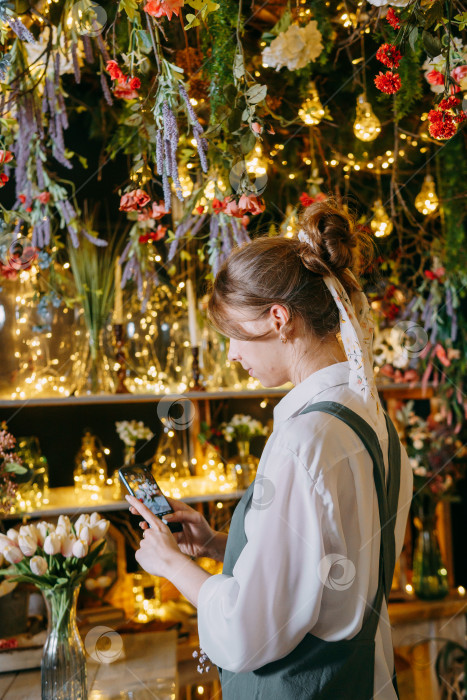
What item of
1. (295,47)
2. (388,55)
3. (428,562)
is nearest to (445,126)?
(388,55)

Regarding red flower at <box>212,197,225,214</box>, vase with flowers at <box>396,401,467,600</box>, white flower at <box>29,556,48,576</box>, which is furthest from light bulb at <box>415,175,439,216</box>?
white flower at <box>29,556,48,576</box>

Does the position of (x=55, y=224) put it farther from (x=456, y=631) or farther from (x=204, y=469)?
(x=456, y=631)

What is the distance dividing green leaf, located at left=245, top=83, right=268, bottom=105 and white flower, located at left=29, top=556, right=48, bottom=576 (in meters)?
Result: 1.05

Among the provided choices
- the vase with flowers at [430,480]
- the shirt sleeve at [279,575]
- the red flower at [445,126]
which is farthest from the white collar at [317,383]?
the vase with flowers at [430,480]

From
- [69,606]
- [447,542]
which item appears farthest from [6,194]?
[447,542]

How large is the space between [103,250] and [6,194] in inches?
12.8

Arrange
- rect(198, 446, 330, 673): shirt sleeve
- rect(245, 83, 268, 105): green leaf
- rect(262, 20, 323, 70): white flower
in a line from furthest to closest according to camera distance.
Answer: rect(262, 20, 323, 70): white flower, rect(245, 83, 268, 105): green leaf, rect(198, 446, 330, 673): shirt sleeve

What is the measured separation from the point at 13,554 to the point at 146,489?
0.40m

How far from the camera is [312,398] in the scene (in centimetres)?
101

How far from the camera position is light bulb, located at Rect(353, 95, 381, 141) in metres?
1.75

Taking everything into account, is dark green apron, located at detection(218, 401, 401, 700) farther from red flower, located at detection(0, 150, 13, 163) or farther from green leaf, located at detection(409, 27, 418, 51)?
red flower, located at detection(0, 150, 13, 163)

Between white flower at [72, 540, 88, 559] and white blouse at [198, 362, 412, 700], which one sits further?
white flower at [72, 540, 88, 559]

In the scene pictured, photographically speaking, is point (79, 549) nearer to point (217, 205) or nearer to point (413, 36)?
point (217, 205)

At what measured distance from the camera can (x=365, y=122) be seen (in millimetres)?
1748
